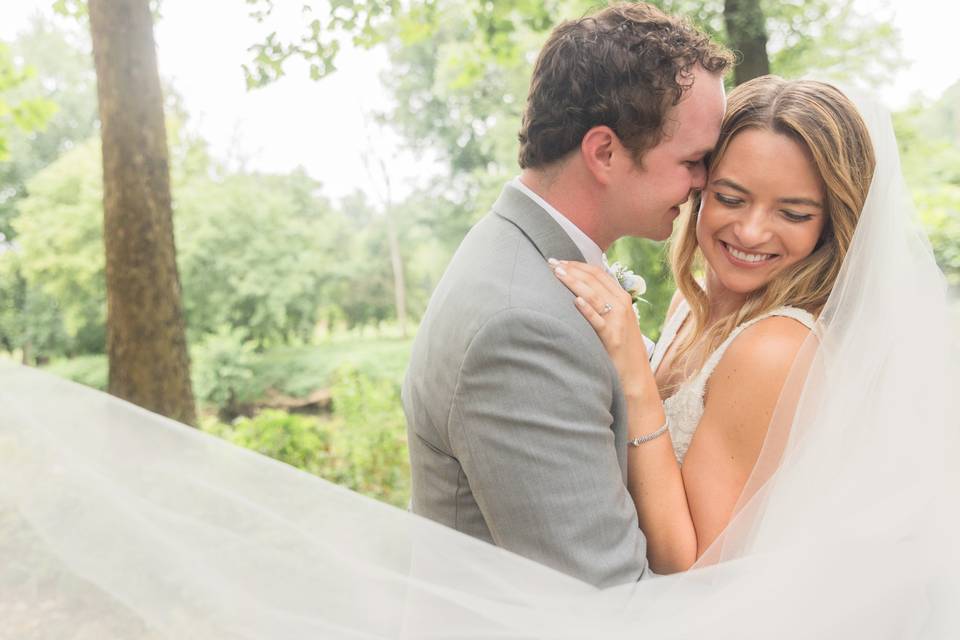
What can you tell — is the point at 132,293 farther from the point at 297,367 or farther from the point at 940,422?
the point at 297,367

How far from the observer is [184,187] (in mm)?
24641

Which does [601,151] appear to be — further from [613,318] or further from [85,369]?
[85,369]

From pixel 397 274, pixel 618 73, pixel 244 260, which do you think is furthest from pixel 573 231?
pixel 397 274

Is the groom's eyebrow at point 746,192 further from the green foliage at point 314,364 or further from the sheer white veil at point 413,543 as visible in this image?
the green foliage at point 314,364

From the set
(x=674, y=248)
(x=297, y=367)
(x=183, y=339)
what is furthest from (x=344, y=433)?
(x=297, y=367)

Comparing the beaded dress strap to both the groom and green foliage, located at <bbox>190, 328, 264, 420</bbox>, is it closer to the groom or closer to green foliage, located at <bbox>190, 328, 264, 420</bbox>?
the groom

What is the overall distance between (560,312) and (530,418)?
0.25m

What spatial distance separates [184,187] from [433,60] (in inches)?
378

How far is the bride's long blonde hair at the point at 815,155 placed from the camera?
6.69 feet

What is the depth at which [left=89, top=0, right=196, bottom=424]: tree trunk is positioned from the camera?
4316 millimetres

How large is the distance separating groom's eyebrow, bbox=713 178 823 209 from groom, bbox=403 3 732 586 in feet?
0.18

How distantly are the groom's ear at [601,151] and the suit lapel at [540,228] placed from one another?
0.17 meters

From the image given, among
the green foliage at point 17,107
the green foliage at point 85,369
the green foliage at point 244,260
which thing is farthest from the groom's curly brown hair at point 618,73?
the green foliage at point 85,369

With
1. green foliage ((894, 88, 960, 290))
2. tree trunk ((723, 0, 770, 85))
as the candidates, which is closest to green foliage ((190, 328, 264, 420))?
green foliage ((894, 88, 960, 290))
